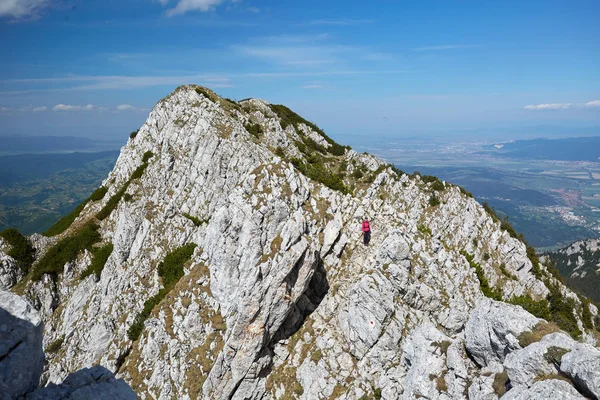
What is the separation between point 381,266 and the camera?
31.2m

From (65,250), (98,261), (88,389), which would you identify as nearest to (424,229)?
(88,389)

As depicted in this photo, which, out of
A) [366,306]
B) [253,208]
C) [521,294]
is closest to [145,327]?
[253,208]

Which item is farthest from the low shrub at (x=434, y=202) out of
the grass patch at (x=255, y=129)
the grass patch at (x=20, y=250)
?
the grass patch at (x=20, y=250)

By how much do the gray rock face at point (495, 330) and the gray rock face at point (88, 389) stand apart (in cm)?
2152

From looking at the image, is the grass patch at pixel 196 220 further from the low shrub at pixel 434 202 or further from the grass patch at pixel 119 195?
the low shrub at pixel 434 202

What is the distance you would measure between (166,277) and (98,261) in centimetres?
1205

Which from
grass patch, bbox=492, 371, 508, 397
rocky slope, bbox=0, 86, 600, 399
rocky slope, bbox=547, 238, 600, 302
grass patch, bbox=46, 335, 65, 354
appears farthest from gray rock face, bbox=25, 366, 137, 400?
rocky slope, bbox=547, 238, 600, 302

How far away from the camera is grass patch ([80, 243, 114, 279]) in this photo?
41531 mm

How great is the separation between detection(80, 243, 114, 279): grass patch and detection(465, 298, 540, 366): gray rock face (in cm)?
4183

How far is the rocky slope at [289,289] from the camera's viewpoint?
2338cm

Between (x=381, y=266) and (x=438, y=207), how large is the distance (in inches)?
700

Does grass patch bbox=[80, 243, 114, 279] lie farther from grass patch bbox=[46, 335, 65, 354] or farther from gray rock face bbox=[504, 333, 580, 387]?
gray rock face bbox=[504, 333, 580, 387]

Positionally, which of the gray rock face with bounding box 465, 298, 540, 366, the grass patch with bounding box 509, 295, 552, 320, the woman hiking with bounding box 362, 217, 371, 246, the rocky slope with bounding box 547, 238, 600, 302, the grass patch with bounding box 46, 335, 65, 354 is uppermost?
the woman hiking with bounding box 362, 217, 371, 246

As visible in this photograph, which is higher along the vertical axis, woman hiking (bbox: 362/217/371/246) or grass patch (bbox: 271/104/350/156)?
grass patch (bbox: 271/104/350/156)
